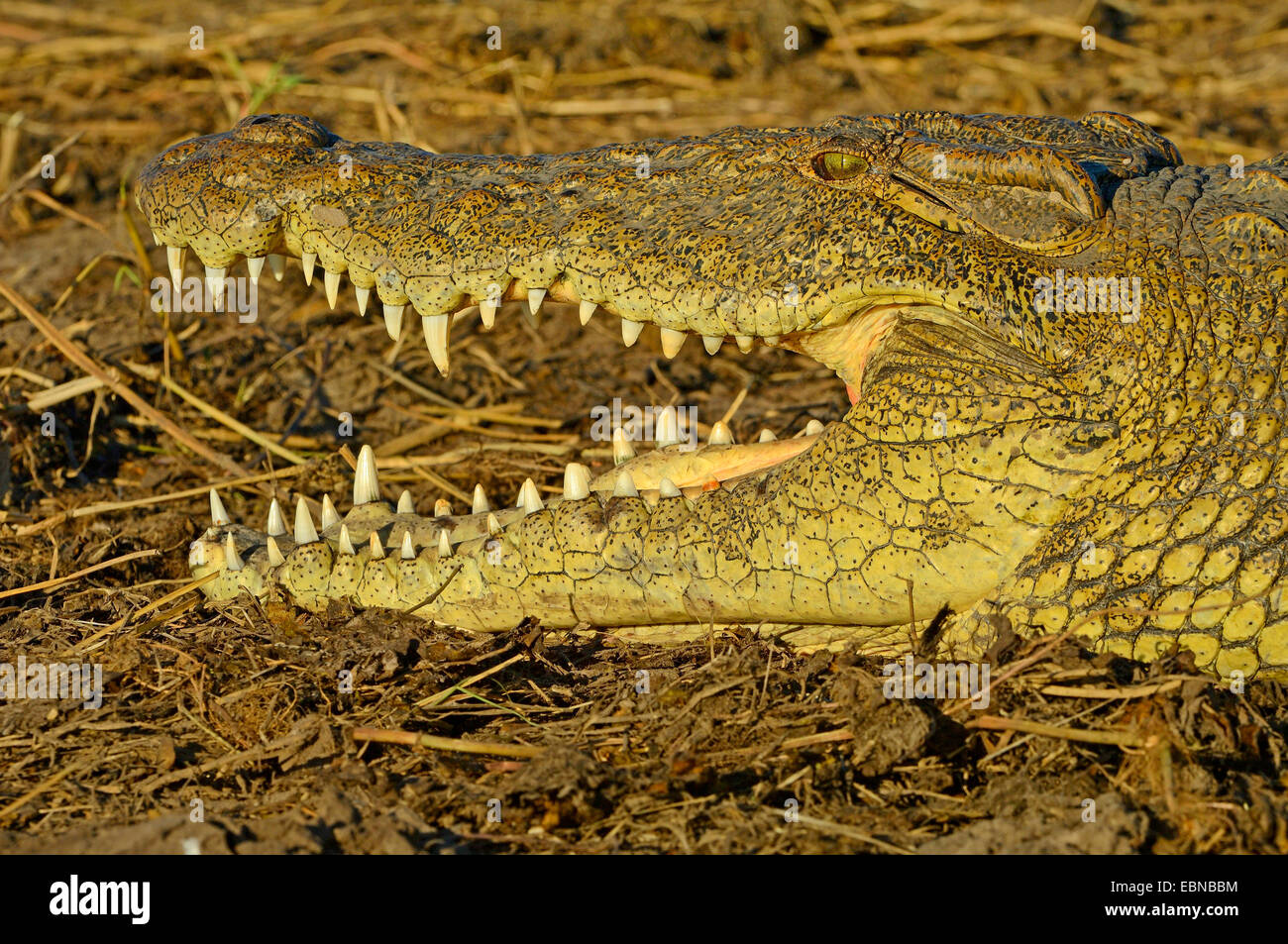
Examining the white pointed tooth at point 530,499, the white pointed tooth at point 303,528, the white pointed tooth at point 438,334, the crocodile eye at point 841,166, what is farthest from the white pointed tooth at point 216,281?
the crocodile eye at point 841,166

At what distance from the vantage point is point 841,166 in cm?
332

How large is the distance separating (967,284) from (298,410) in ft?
9.37

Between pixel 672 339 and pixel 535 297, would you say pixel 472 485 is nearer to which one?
pixel 535 297

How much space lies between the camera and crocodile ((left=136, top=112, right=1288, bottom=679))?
299cm

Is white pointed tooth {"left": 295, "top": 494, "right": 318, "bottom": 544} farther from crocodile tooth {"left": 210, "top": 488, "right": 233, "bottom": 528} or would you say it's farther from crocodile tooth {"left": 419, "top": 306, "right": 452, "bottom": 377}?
crocodile tooth {"left": 419, "top": 306, "right": 452, "bottom": 377}

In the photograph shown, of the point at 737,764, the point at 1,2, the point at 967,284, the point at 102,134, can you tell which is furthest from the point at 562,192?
the point at 1,2

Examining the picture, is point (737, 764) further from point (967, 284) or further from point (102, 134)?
point (102, 134)

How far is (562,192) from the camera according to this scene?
3.36m

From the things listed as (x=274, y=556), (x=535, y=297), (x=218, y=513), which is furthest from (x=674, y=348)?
(x=218, y=513)

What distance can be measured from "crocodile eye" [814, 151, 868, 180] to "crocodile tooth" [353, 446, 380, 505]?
1.54 metres

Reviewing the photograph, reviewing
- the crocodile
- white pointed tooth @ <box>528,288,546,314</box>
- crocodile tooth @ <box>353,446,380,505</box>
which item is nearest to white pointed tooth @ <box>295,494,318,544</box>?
the crocodile

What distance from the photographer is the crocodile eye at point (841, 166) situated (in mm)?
3312

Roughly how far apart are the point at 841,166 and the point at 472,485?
185 centimetres

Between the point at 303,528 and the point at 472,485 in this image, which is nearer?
the point at 303,528
